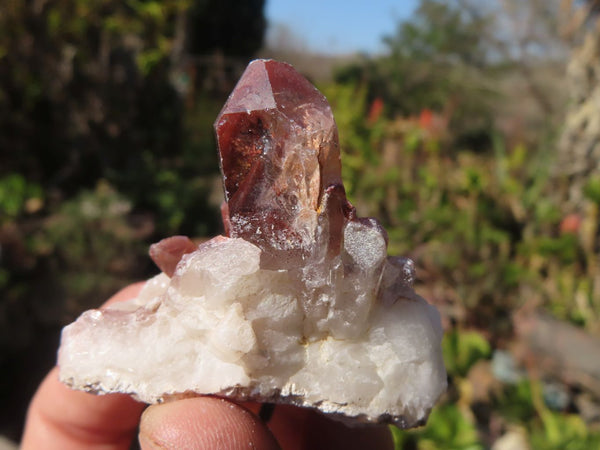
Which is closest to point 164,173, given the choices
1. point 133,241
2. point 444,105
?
point 133,241

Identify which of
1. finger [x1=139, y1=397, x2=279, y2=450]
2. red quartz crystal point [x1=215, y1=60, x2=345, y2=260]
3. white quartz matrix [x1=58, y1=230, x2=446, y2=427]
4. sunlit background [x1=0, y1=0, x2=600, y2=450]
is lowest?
sunlit background [x1=0, y1=0, x2=600, y2=450]

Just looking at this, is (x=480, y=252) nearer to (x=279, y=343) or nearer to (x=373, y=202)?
(x=373, y=202)

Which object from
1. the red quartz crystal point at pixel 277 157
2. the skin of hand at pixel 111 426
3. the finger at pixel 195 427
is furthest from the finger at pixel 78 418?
the red quartz crystal point at pixel 277 157

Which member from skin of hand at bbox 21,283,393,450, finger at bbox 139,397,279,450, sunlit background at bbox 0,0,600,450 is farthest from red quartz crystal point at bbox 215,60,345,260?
sunlit background at bbox 0,0,600,450

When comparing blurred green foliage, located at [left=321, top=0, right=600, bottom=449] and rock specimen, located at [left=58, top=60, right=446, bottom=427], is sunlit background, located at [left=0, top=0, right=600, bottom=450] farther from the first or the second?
rock specimen, located at [left=58, top=60, right=446, bottom=427]

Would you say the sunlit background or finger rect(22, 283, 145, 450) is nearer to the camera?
finger rect(22, 283, 145, 450)

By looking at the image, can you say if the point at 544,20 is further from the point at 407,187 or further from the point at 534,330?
the point at 534,330

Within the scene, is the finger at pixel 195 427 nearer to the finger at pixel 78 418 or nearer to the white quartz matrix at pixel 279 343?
the white quartz matrix at pixel 279 343
